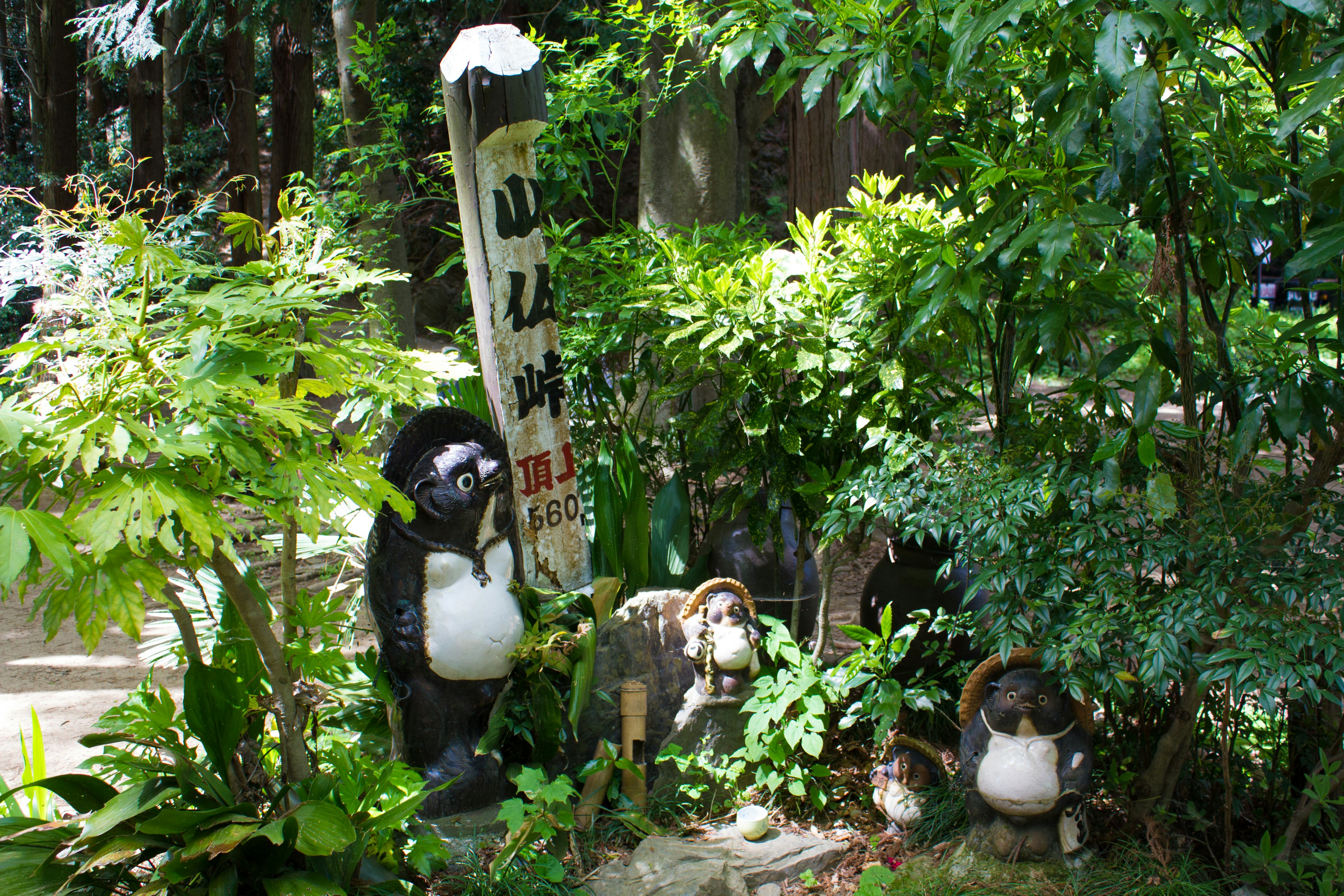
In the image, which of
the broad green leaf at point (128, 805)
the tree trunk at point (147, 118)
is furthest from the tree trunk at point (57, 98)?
the broad green leaf at point (128, 805)

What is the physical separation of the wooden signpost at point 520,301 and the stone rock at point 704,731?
2.16 feet

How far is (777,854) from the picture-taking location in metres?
2.83

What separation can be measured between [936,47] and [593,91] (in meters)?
2.11

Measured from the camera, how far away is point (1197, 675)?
2451 millimetres

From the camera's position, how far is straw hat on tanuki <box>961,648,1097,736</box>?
2.60m

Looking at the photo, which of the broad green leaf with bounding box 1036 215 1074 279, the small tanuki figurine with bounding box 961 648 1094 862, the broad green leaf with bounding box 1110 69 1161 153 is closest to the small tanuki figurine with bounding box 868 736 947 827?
the small tanuki figurine with bounding box 961 648 1094 862

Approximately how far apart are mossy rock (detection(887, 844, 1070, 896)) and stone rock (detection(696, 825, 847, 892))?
0.26 meters

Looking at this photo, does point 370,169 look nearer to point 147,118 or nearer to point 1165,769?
point 1165,769

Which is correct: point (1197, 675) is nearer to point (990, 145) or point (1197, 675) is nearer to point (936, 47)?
point (990, 145)

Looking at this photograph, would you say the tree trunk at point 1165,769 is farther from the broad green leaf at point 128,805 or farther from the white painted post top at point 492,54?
the white painted post top at point 492,54

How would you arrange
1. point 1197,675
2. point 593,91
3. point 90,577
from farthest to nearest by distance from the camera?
point 593,91, point 1197,675, point 90,577

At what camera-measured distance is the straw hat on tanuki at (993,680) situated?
2.60 meters

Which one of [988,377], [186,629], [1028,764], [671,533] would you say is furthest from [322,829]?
[988,377]

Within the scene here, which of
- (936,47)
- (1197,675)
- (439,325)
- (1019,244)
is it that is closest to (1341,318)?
(1019,244)
